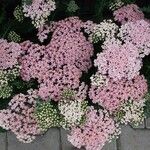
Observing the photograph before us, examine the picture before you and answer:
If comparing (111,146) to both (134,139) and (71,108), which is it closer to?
(134,139)

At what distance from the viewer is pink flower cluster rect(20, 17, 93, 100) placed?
88.0 inches

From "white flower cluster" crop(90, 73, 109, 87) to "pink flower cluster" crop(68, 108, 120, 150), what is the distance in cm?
14

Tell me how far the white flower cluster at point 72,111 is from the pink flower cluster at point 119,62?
0.67 ft

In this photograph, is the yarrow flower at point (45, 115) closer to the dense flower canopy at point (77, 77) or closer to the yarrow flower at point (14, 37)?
the dense flower canopy at point (77, 77)

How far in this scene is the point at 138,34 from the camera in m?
2.26

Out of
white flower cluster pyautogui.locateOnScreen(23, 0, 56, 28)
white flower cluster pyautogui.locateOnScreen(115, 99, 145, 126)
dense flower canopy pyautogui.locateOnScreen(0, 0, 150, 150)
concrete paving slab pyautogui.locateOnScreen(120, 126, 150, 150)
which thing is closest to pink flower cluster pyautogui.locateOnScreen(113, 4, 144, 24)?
dense flower canopy pyautogui.locateOnScreen(0, 0, 150, 150)

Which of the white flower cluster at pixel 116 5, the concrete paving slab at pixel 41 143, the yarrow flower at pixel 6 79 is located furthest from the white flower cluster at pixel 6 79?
the white flower cluster at pixel 116 5

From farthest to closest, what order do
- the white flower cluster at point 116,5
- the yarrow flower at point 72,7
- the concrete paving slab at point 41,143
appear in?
1. the concrete paving slab at point 41,143
2. the white flower cluster at point 116,5
3. the yarrow flower at point 72,7

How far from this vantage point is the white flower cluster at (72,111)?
2.15m

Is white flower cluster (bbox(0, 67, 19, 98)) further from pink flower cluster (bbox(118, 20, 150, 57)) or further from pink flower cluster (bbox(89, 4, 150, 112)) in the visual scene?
pink flower cluster (bbox(118, 20, 150, 57))

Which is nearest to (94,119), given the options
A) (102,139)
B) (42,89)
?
(102,139)

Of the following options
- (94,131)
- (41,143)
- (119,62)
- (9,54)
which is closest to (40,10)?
(9,54)

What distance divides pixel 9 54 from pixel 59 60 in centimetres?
27

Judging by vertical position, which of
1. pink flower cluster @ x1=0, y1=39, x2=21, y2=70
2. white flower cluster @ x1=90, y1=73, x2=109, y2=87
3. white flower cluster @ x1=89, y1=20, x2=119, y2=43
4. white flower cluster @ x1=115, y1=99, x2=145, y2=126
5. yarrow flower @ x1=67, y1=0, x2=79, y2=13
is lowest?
white flower cluster @ x1=115, y1=99, x2=145, y2=126
